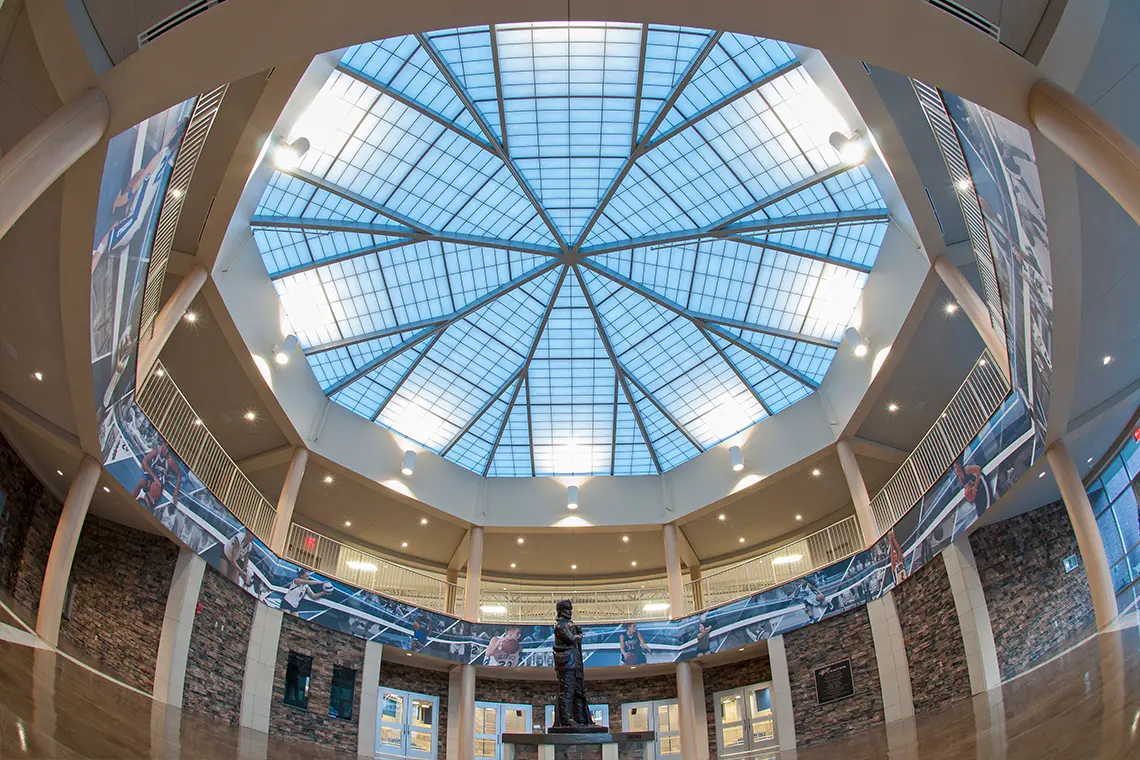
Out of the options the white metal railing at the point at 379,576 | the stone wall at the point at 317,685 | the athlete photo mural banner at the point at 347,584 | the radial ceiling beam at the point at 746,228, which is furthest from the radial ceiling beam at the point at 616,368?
the stone wall at the point at 317,685

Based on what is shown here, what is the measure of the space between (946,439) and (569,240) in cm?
1526

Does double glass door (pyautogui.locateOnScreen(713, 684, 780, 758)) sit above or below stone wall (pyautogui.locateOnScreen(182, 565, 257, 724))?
below

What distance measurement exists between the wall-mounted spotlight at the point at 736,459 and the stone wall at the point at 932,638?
31.1 ft

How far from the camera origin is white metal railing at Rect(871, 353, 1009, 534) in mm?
21922

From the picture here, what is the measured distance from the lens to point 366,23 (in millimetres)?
10000

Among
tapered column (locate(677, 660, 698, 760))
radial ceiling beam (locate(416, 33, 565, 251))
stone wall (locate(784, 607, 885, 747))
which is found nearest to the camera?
radial ceiling beam (locate(416, 33, 565, 251))

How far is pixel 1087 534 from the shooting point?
1731cm

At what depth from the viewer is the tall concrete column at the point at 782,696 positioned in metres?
26.6

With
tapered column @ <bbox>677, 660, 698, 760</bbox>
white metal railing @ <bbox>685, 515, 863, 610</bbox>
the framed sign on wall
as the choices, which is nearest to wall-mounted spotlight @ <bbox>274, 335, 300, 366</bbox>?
tapered column @ <bbox>677, 660, 698, 760</bbox>

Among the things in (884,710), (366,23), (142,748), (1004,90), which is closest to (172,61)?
(366,23)

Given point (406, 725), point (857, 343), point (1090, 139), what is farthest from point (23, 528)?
point (857, 343)

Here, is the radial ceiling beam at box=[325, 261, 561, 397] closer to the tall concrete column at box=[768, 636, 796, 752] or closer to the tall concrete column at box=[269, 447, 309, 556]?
the tall concrete column at box=[269, 447, 309, 556]

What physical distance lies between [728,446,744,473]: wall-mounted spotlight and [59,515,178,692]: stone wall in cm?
2226

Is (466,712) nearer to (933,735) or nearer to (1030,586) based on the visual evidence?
(1030,586)
